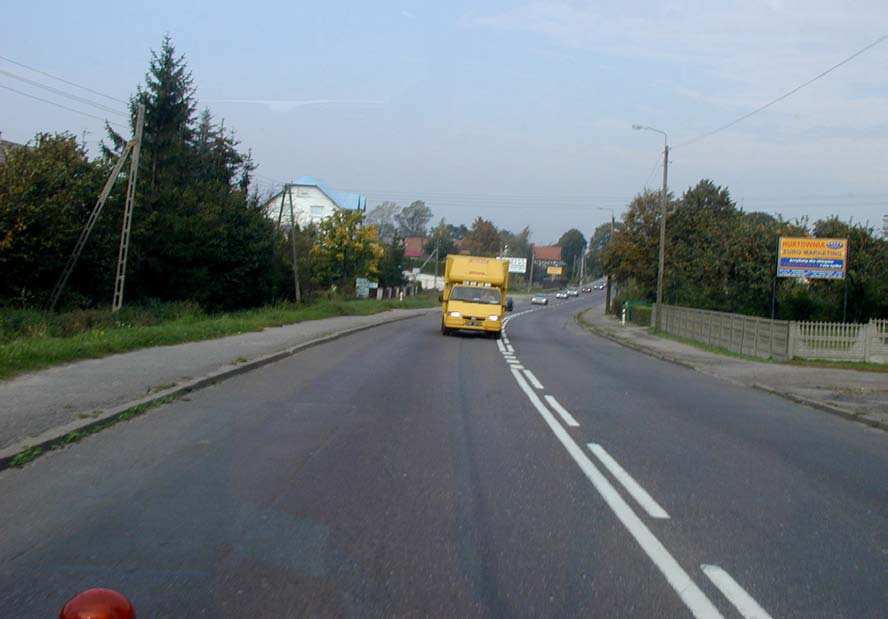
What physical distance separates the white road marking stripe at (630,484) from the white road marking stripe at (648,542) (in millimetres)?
134

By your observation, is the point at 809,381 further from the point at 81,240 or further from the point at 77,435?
the point at 81,240

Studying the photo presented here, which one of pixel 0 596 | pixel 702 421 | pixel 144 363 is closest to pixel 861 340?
pixel 702 421

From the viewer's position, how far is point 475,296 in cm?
3130

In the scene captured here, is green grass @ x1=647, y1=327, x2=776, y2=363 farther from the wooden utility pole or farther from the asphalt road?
the wooden utility pole

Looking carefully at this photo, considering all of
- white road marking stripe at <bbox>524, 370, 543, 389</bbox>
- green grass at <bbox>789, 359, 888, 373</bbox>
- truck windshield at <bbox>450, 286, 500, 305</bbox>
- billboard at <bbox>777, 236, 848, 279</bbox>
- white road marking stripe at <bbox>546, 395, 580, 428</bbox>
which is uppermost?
billboard at <bbox>777, 236, 848, 279</bbox>

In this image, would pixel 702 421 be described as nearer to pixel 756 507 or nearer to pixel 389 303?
pixel 756 507

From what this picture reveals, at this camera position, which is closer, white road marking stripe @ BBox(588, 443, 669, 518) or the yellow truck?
white road marking stripe @ BBox(588, 443, 669, 518)

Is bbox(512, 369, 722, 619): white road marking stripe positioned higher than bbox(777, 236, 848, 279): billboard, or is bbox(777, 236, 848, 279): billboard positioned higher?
bbox(777, 236, 848, 279): billboard

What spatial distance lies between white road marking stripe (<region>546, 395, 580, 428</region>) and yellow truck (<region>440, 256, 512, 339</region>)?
54.5 ft

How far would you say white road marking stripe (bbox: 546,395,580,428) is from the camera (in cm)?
1124

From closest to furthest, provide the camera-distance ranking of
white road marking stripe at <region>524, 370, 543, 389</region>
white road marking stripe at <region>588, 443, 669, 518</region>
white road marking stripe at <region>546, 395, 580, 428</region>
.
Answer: white road marking stripe at <region>588, 443, 669, 518</region> → white road marking stripe at <region>546, 395, 580, 428</region> → white road marking stripe at <region>524, 370, 543, 389</region>

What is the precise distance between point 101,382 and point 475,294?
65.7 ft

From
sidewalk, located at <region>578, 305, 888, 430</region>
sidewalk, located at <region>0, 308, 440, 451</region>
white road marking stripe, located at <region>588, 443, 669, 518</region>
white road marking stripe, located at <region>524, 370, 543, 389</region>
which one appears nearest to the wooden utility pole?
sidewalk, located at <region>0, 308, 440, 451</region>

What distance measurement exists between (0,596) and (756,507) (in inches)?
210
